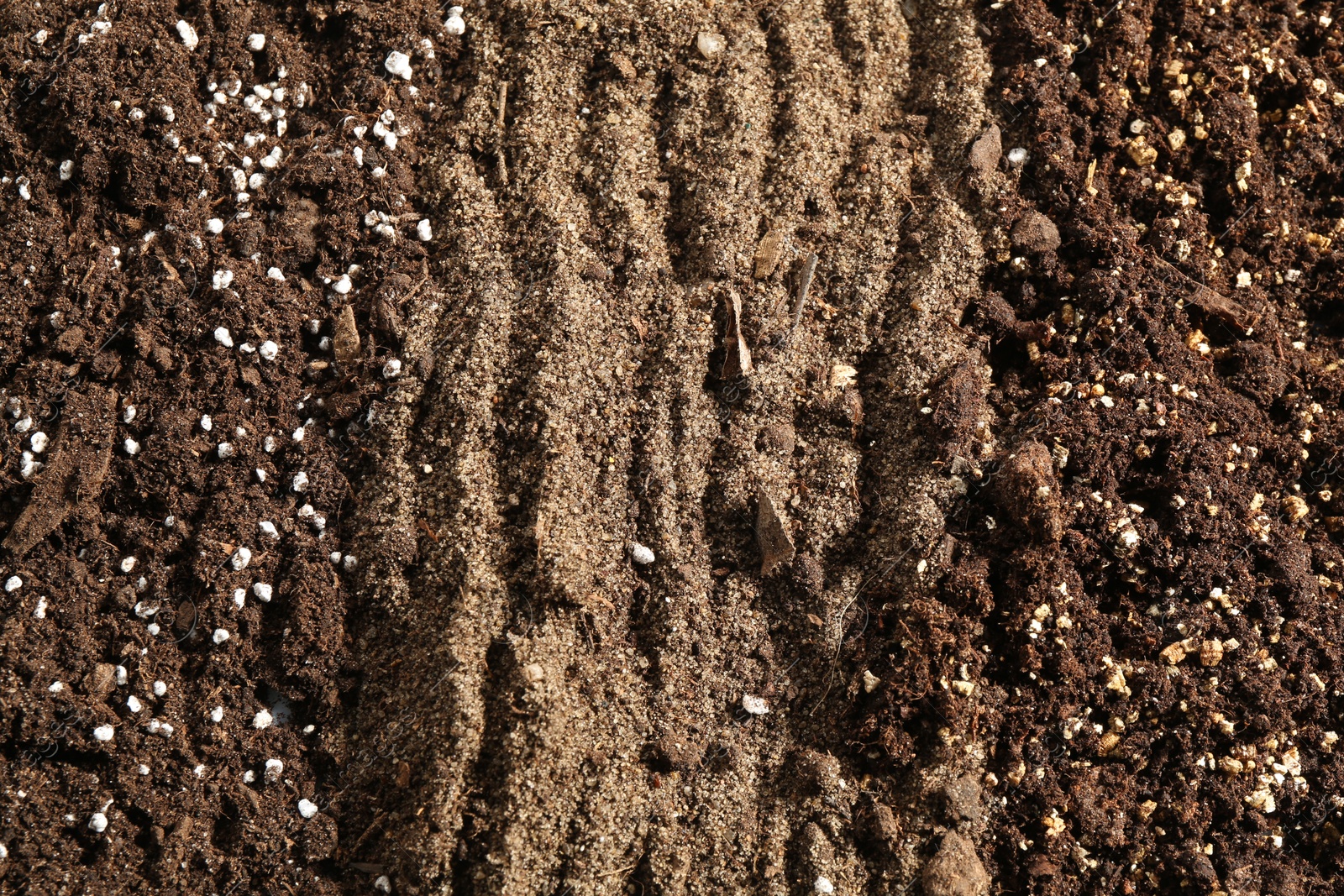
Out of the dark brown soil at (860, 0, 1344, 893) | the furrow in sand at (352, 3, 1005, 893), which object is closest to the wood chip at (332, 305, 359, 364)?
the furrow in sand at (352, 3, 1005, 893)

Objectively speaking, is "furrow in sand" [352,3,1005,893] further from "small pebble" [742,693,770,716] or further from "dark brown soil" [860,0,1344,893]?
"dark brown soil" [860,0,1344,893]

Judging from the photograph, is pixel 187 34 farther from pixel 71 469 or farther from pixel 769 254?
pixel 769 254

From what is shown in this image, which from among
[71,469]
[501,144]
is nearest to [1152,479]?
[501,144]

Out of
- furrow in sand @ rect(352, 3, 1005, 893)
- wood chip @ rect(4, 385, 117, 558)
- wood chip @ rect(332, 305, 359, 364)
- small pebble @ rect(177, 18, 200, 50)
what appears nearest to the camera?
furrow in sand @ rect(352, 3, 1005, 893)

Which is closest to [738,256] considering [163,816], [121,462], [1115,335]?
[1115,335]

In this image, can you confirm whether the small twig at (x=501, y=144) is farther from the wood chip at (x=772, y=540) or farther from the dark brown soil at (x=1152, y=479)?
the dark brown soil at (x=1152, y=479)

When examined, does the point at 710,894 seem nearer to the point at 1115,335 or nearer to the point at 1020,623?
the point at 1020,623

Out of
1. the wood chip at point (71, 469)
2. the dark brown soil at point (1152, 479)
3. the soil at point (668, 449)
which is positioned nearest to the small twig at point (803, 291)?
the soil at point (668, 449)
